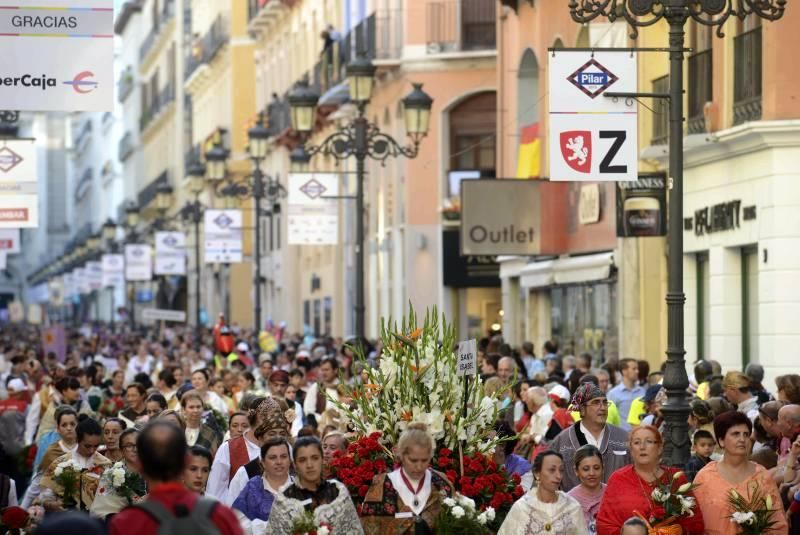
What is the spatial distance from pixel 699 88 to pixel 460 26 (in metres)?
16.3

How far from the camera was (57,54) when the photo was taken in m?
16.4

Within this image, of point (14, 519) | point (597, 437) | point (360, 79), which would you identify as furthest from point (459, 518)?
point (360, 79)

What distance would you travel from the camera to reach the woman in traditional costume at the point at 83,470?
13086 mm

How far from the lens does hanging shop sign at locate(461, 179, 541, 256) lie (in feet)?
100

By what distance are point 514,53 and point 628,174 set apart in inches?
784

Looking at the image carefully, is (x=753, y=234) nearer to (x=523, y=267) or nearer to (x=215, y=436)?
(x=215, y=436)

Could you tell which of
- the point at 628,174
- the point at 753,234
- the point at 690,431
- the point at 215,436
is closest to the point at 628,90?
the point at 628,174

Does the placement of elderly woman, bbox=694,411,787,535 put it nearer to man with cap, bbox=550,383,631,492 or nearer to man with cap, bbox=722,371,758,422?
man with cap, bbox=550,383,631,492

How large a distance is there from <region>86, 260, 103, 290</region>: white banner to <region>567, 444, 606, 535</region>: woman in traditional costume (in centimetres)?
6425

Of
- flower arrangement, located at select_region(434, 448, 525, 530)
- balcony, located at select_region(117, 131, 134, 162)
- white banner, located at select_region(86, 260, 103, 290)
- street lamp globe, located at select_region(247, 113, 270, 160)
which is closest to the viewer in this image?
flower arrangement, located at select_region(434, 448, 525, 530)

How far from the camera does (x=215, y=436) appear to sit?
624 inches

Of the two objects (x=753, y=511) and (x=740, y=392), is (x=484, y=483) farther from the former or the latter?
(x=740, y=392)

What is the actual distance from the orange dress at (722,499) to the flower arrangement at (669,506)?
12cm

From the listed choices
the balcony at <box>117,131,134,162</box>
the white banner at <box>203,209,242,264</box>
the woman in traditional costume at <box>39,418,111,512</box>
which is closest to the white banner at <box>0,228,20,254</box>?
the white banner at <box>203,209,242,264</box>
